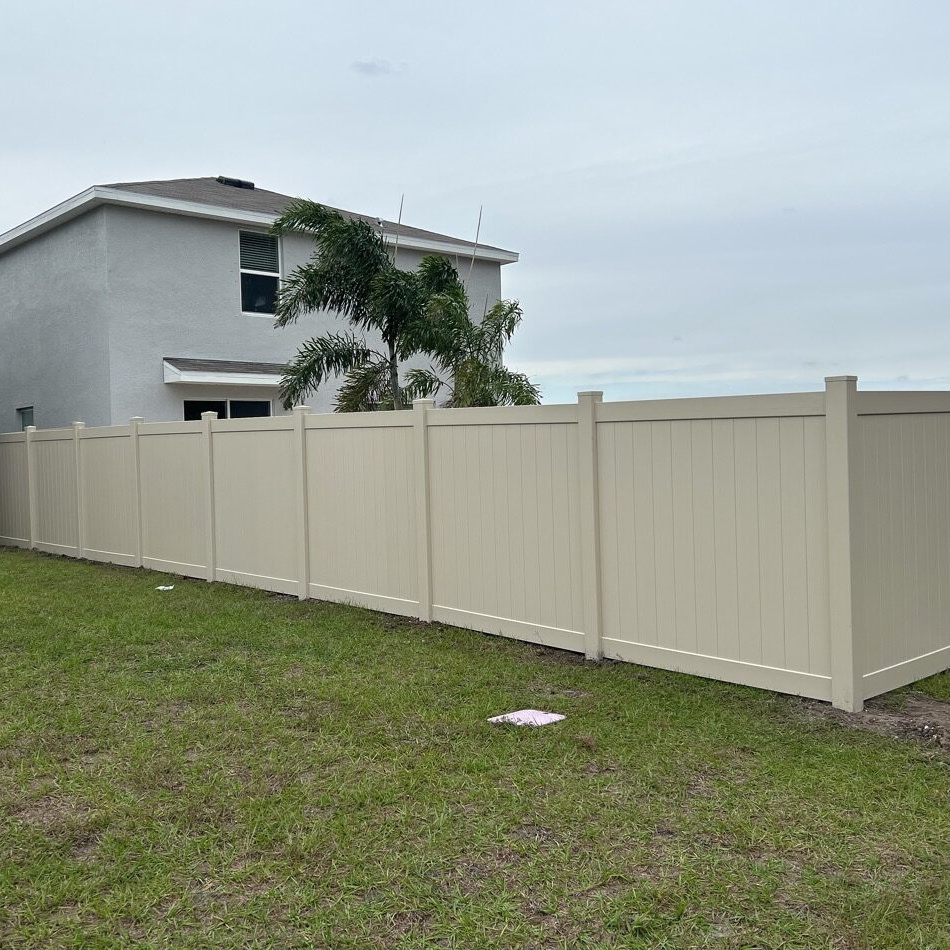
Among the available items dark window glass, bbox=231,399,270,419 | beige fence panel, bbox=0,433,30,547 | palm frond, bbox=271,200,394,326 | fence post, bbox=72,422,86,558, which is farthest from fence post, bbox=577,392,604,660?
beige fence panel, bbox=0,433,30,547

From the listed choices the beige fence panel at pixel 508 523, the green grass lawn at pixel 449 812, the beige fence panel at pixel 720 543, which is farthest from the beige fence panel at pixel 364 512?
the beige fence panel at pixel 720 543

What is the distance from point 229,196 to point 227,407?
4145 millimetres

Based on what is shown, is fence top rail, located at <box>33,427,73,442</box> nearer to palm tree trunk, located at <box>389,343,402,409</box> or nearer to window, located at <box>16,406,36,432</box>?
window, located at <box>16,406,36,432</box>

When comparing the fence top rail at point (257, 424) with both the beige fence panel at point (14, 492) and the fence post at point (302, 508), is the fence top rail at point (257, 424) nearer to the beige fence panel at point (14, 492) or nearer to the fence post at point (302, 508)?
the fence post at point (302, 508)

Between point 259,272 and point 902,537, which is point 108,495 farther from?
point 902,537

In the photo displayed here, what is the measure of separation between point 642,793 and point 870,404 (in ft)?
9.21

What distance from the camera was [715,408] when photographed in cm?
646

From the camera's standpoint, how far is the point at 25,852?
4.19m

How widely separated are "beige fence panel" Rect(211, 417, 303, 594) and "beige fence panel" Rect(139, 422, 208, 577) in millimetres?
408

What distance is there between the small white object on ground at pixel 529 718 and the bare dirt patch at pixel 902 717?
1.49 metres

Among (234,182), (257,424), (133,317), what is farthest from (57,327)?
(257,424)

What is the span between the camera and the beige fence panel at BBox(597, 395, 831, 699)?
19.7ft

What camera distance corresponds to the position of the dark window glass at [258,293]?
1820cm

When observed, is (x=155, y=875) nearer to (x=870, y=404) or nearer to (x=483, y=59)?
(x=870, y=404)
